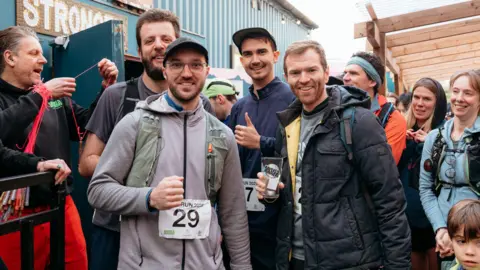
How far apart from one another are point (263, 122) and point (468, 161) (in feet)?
4.30

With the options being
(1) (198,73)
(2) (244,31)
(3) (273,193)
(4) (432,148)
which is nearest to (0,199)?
(1) (198,73)

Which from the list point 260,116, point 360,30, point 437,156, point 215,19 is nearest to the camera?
point 437,156

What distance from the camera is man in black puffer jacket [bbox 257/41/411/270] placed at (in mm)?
1991

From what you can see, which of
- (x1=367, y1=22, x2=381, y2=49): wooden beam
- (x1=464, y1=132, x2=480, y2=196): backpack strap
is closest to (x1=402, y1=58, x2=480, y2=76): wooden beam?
(x1=367, y1=22, x2=381, y2=49): wooden beam

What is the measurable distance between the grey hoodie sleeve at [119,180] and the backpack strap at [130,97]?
1.53ft

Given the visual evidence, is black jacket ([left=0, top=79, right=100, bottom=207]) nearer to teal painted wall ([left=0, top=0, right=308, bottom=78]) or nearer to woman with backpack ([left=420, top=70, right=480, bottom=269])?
teal painted wall ([left=0, top=0, right=308, bottom=78])

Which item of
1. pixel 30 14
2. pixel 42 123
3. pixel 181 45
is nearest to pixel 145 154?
pixel 181 45

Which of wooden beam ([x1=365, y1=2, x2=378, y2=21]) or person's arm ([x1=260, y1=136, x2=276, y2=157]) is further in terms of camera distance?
wooden beam ([x1=365, y1=2, x2=378, y2=21])

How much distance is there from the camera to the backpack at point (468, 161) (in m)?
2.45

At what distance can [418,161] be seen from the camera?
3117mm

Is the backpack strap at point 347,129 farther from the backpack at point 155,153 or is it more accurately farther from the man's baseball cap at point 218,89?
the man's baseball cap at point 218,89

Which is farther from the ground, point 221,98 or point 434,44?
point 434,44

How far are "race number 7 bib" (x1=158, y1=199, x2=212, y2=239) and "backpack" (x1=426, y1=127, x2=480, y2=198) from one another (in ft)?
5.44

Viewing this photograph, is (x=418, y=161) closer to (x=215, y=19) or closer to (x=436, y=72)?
A: (x=215, y=19)
